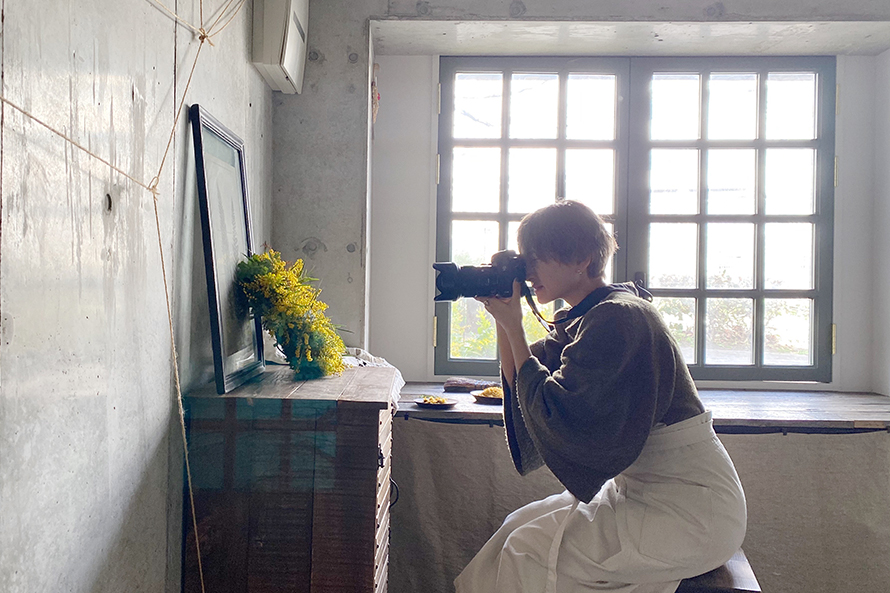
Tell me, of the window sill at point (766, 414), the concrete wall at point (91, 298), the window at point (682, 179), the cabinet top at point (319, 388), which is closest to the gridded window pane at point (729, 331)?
the window at point (682, 179)

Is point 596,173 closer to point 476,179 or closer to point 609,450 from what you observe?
point 476,179

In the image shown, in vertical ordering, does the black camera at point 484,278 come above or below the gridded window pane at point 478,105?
below

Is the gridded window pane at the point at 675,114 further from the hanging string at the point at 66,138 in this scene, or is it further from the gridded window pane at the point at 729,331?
the hanging string at the point at 66,138

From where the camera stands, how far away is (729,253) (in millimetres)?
3076

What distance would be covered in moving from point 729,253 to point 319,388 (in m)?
2.25

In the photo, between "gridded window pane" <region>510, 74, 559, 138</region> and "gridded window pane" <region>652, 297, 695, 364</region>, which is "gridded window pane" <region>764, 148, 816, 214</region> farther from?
"gridded window pane" <region>510, 74, 559, 138</region>

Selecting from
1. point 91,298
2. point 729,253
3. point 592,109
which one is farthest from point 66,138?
point 729,253

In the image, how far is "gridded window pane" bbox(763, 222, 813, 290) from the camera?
3.07 metres

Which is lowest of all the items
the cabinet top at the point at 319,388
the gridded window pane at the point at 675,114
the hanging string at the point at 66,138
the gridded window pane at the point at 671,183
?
the cabinet top at the point at 319,388

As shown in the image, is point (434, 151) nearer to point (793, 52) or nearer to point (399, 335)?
point (399, 335)

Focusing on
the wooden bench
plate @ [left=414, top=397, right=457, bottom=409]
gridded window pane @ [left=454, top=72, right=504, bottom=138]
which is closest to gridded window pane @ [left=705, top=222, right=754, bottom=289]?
gridded window pane @ [left=454, top=72, right=504, bottom=138]

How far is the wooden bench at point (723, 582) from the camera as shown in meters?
1.44

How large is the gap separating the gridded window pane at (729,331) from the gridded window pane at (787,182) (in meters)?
0.50

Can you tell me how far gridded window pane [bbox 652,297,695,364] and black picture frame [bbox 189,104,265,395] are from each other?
6.59 ft
